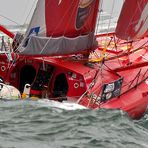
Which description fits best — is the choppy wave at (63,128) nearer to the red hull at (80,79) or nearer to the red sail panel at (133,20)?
the red hull at (80,79)

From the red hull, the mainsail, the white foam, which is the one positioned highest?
the mainsail

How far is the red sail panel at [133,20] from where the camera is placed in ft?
55.3

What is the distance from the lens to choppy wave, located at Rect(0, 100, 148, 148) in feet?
32.1

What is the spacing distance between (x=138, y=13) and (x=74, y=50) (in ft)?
8.48

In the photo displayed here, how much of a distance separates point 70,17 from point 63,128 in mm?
5405

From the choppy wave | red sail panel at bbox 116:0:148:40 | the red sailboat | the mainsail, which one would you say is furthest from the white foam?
red sail panel at bbox 116:0:148:40

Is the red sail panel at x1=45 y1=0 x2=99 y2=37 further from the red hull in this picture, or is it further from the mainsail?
the red hull

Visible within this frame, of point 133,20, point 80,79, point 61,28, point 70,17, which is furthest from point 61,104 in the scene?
point 133,20

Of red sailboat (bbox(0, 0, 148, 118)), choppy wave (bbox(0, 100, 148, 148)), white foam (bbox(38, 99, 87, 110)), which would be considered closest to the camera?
choppy wave (bbox(0, 100, 148, 148))

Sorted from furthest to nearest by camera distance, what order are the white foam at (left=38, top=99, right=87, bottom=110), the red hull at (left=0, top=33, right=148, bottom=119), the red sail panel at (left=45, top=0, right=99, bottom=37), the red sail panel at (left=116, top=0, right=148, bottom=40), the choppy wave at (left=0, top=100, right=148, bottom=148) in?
the red sail panel at (left=116, top=0, right=148, bottom=40) → the red sail panel at (left=45, top=0, right=99, bottom=37) → the red hull at (left=0, top=33, right=148, bottom=119) → the white foam at (left=38, top=99, right=87, bottom=110) → the choppy wave at (left=0, top=100, right=148, bottom=148)

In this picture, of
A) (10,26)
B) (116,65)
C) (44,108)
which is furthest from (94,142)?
A: (10,26)

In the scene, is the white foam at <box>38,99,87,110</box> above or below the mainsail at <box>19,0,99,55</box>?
below

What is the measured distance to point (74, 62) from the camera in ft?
52.4

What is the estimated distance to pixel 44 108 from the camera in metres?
12.9
